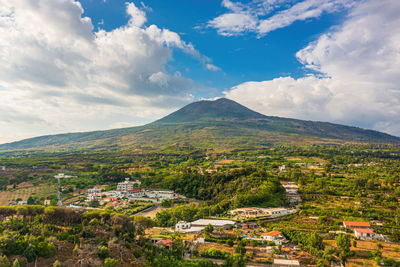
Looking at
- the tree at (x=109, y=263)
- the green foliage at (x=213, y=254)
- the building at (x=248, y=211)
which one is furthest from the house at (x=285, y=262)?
the building at (x=248, y=211)

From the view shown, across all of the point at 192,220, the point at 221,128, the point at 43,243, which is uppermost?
the point at 221,128

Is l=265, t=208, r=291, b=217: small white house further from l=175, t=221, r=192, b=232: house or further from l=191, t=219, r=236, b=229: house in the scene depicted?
l=175, t=221, r=192, b=232: house

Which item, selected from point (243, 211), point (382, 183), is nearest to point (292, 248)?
point (243, 211)

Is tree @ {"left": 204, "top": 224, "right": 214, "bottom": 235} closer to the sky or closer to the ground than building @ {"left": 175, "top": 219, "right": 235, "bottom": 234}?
closer to the sky

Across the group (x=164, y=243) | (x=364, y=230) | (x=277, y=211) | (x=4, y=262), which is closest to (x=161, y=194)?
(x=277, y=211)

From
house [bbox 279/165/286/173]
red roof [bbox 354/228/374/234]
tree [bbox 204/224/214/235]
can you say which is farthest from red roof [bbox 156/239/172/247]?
house [bbox 279/165/286/173]

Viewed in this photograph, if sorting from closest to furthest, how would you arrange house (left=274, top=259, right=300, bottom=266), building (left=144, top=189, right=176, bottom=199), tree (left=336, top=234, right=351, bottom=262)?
house (left=274, top=259, right=300, bottom=266), tree (left=336, top=234, right=351, bottom=262), building (left=144, top=189, right=176, bottom=199)

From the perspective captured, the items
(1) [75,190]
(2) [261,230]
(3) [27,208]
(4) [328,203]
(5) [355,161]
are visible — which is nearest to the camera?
(3) [27,208]

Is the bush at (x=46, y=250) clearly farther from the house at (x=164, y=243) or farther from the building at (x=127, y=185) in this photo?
the building at (x=127, y=185)

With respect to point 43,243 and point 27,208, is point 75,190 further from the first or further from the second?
point 43,243
